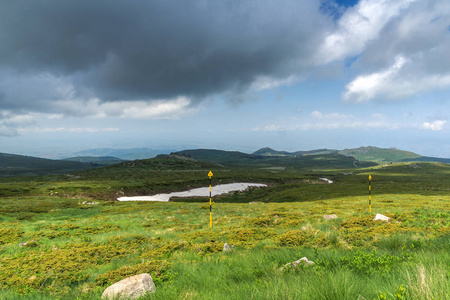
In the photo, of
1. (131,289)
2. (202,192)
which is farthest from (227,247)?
(202,192)

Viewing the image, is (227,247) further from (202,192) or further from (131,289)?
(202,192)

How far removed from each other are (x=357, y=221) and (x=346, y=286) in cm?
1259

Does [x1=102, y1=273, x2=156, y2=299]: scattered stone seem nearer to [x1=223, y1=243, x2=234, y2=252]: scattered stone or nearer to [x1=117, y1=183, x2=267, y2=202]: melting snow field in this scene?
[x1=223, y1=243, x2=234, y2=252]: scattered stone

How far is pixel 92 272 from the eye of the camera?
8.45 meters

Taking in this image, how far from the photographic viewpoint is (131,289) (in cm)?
580

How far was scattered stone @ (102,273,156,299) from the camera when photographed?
5.59 m

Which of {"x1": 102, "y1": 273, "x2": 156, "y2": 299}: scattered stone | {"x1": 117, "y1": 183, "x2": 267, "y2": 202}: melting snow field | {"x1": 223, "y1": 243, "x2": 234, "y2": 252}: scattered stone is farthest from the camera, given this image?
{"x1": 117, "y1": 183, "x2": 267, "y2": 202}: melting snow field

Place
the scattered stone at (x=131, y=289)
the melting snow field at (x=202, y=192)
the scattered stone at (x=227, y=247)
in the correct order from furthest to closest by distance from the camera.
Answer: the melting snow field at (x=202, y=192) < the scattered stone at (x=227, y=247) < the scattered stone at (x=131, y=289)

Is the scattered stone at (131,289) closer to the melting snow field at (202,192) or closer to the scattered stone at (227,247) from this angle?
the scattered stone at (227,247)

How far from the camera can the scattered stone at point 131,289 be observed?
559 centimetres

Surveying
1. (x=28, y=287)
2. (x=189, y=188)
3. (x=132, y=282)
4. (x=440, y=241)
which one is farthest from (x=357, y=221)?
(x=189, y=188)

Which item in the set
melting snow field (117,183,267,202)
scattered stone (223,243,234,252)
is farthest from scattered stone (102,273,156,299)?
melting snow field (117,183,267,202)

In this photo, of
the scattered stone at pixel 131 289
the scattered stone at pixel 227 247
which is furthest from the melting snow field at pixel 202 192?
the scattered stone at pixel 131 289

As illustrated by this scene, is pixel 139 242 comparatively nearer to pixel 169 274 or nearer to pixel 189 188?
pixel 169 274
